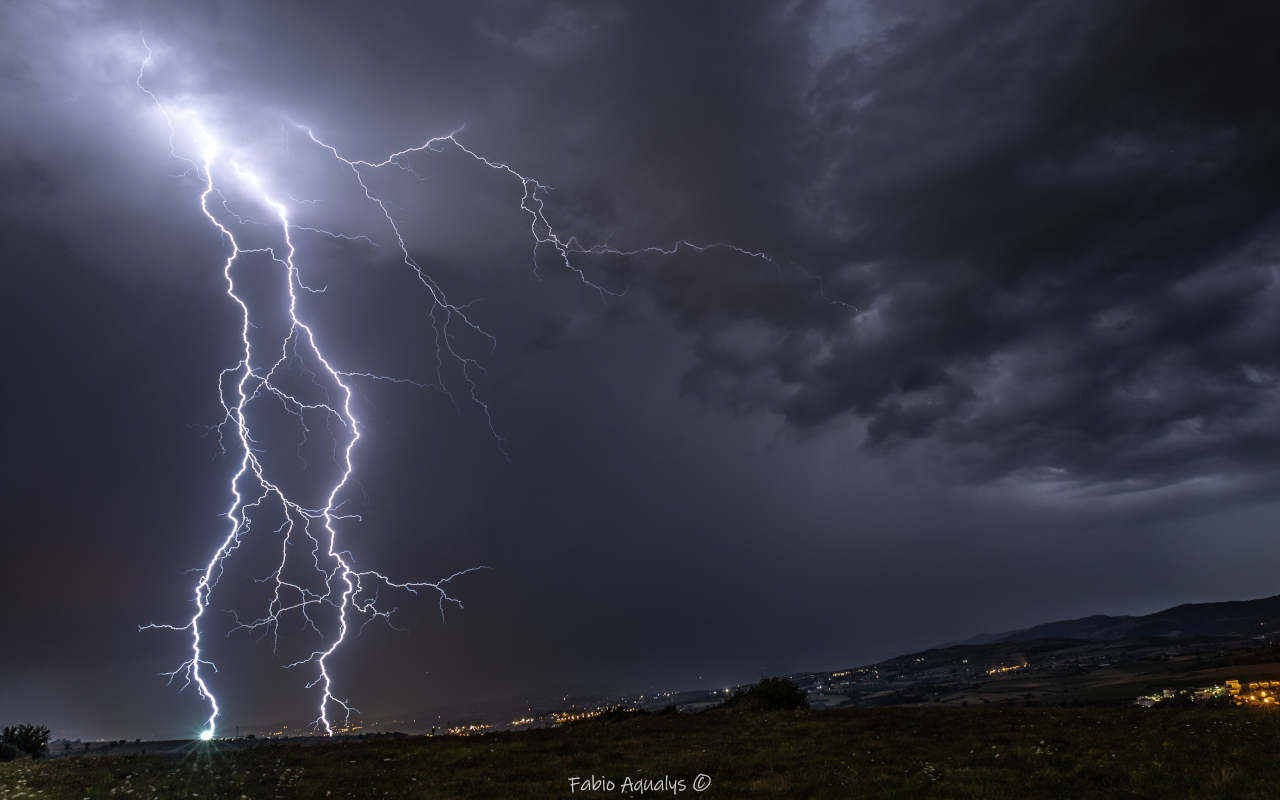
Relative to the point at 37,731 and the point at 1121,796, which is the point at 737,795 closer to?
the point at 1121,796

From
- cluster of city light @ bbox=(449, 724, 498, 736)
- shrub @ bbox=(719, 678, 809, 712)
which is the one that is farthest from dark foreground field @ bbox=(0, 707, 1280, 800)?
shrub @ bbox=(719, 678, 809, 712)

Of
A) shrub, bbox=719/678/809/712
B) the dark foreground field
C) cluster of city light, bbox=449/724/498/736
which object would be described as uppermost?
the dark foreground field

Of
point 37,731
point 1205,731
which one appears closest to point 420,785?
point 1205,731

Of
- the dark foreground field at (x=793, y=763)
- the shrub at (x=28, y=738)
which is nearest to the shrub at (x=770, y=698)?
the dark foreground field at (x=793, y=763)

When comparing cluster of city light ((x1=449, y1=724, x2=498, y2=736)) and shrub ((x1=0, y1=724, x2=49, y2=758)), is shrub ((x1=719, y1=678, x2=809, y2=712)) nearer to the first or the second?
cluster of city light ((x1=449, y1=724, x2=498, y2=736))

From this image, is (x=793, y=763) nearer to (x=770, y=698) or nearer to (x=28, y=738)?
(x=770, y=698)
